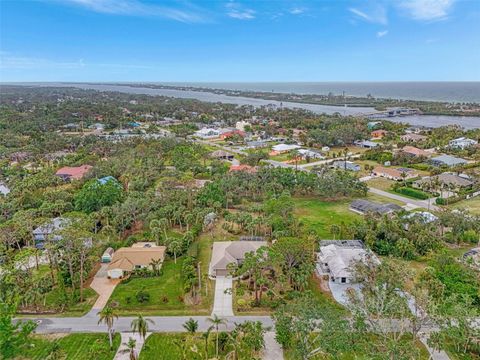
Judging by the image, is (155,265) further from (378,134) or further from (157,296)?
(378,134)

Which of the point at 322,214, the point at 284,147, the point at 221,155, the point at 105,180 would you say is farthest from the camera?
the point at 284,147

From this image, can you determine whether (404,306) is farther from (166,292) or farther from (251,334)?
(166,292)

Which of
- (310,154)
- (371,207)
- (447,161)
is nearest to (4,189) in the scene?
(371,207)

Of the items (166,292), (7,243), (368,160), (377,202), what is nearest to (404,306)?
(166,292)

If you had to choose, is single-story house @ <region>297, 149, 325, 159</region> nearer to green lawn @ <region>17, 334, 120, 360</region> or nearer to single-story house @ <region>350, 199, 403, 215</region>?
single-story house @ <region>350, 199, 403, 215</region>

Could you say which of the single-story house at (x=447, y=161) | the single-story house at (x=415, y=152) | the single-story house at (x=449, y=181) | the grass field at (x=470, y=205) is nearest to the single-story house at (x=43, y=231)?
the grass field at (x=470, y=205)
